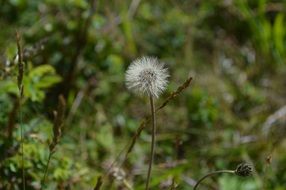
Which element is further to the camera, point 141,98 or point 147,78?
point 141,98

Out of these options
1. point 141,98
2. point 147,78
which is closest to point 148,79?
point 147,78

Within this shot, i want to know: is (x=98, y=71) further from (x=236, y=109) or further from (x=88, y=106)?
(x=236, y=109)

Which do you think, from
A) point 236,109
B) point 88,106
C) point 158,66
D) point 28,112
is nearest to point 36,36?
point 88,106

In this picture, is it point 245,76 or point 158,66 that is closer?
point 158,66

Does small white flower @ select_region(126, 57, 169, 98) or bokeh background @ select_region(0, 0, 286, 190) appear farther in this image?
bokeh background @ select_region(0, 0, 286, 190)

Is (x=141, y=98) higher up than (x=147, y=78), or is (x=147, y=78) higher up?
(x=141, y=98)

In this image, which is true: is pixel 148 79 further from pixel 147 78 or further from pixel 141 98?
pixel 141 98

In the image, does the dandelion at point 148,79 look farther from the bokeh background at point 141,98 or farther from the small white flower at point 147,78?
the bokeh background at point 141,98

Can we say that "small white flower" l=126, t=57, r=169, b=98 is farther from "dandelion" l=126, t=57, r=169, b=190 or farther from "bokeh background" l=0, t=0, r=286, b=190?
"bokeh background" l=0, t=0, r=286, b=190

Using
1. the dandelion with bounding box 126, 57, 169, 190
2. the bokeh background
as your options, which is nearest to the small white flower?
the dandelion with bounding box 126, 57, 169, 190
